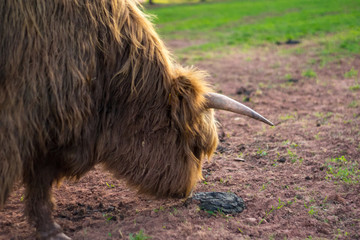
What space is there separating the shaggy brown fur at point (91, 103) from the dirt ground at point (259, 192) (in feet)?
1.02

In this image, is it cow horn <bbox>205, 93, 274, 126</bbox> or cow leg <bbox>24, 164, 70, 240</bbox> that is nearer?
cow leg <bbox>24, 164, 70, 240</bbox>

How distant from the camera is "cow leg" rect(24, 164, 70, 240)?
10.8 ft

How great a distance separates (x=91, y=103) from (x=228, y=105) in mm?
1107

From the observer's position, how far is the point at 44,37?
3080 mm

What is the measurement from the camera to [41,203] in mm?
3338

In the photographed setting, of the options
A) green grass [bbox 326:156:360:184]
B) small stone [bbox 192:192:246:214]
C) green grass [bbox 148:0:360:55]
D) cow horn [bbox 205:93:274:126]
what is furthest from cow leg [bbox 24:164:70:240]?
green grass [bbox 148:0:360:55]

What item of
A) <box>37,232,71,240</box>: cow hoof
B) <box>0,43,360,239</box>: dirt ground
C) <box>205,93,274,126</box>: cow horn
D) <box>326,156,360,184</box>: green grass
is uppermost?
<box>205,93,274,126</box>: cow horn

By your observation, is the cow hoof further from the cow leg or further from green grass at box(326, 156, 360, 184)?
green grass at box(326, 156, 360, 184)

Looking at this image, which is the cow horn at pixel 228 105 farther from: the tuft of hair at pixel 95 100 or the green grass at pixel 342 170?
the green grass at pixel 342 170

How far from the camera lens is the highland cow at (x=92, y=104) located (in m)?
3.01

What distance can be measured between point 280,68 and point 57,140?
732 cm

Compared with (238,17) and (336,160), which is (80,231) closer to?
(336,160)

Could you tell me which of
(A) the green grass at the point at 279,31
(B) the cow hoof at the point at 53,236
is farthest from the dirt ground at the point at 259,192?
(A) the green grass at the point at 279,31

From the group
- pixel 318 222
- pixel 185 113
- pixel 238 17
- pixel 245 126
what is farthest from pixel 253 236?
pixel 238 17
